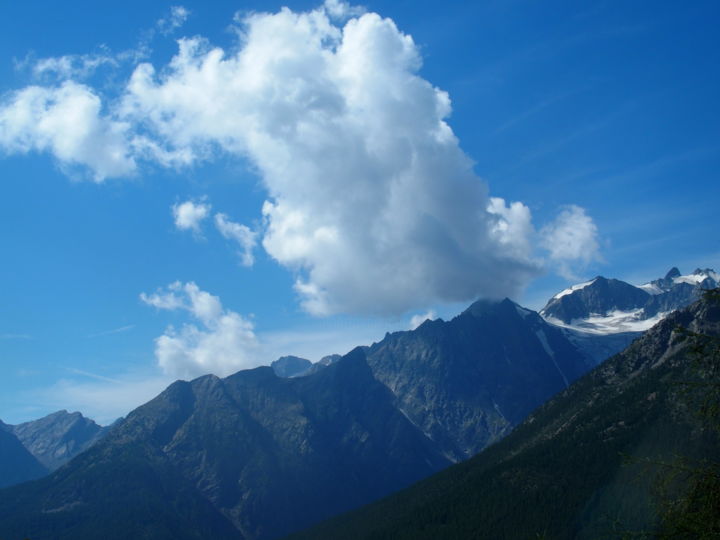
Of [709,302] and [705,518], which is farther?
[709,302]

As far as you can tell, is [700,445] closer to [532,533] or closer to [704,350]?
[532,533]

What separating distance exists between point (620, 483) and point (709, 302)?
639 feet

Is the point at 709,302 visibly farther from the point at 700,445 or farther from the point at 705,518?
the point at 700,445

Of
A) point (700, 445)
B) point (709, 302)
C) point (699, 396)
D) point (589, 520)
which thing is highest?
point (709, 302)

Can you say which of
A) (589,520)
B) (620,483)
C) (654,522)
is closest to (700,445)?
(620,483)

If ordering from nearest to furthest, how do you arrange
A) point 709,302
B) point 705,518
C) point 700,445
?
point 705,518, point 709,302, point 700,445

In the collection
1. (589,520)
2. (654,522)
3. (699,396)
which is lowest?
(589,520)

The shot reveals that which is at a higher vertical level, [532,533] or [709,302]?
[709,302]

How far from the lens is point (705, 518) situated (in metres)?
23.6

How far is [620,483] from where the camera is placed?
198 metres

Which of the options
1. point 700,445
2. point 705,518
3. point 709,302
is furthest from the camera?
point 700,445

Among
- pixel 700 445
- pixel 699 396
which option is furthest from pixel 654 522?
pixel 700 445

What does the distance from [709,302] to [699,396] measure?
410cm

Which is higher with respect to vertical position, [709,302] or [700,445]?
[709,302]
